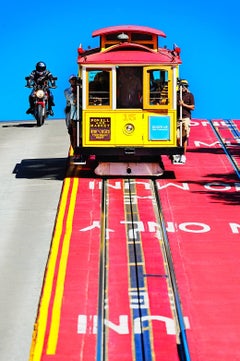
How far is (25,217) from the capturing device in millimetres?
22438

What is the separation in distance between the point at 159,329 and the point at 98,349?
115 cm

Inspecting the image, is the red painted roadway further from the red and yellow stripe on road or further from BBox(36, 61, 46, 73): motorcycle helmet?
BBox(36, 61, 46, 73): motorcycle helmet

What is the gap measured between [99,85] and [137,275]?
8154mm

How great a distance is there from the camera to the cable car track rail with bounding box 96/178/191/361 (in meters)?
15.1

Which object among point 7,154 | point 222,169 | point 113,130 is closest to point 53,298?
point 113,130

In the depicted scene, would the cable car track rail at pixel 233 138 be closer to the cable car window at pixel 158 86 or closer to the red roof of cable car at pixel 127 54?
the cable car window at pixel 158 86

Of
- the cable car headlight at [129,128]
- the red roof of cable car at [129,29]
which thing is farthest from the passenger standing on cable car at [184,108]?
the red roof of cable car at [129,29]

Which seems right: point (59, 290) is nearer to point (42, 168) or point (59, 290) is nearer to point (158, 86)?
point (158, 86)

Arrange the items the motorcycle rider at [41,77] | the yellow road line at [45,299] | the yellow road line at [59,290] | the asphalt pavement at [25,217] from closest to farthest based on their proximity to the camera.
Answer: the yellow road line at [45,299], the yellow road line at [59,290], the asphalt pavement at [25,217], the motorcycle rider at [41,77]

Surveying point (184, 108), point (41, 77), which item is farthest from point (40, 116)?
point (184, 108)

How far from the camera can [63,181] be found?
26000mm

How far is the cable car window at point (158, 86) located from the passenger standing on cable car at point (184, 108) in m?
0.40

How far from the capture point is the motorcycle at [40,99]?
3544 centimetres

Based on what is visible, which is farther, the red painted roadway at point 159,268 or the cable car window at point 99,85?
the cable car window at point 99,85
